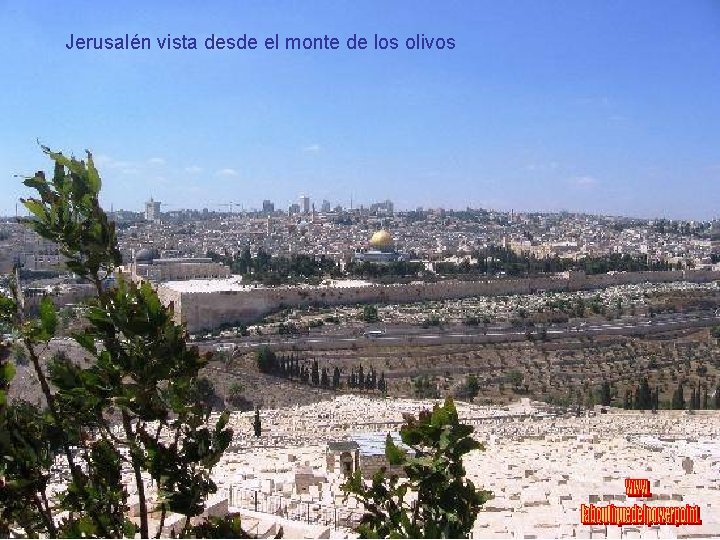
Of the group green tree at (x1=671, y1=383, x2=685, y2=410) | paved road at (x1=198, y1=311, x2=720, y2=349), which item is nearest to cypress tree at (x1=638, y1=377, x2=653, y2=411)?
green tree at (x1=671, y1=383, x2=685, y2=410)

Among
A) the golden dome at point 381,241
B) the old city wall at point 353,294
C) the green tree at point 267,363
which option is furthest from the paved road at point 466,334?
the golden dome at point 381,241

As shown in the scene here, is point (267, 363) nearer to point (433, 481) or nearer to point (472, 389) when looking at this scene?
point (472, 389)

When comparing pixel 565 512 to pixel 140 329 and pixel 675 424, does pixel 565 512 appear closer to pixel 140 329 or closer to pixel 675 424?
pixel 140 329

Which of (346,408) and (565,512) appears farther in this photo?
(346,408)

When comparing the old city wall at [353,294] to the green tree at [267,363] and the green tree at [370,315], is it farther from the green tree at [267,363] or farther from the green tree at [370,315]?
the green tree at [370,315]

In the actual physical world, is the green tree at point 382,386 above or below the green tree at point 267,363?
below

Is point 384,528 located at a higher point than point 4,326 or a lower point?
lower

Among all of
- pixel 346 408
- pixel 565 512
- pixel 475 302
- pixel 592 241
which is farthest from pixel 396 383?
pixel 592 241
